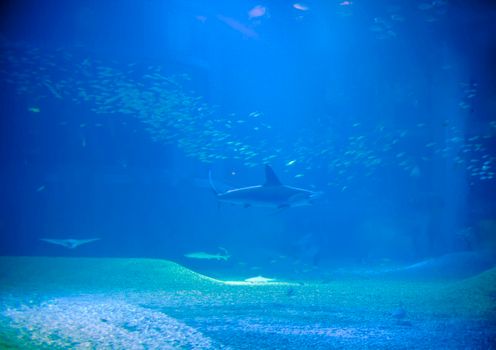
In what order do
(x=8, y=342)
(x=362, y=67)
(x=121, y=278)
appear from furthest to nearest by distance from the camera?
(x=362, y=67) → (x=121, y=278) → (x=8, y=342)

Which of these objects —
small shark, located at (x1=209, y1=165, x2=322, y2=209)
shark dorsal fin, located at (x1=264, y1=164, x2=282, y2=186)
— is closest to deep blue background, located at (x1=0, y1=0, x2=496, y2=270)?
shark dorsal fin, located at (x1=264, y1=164, x2=282, y2=186)

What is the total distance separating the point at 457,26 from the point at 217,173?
50.7 ft

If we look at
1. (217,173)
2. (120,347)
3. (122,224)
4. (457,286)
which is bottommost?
(120,347)

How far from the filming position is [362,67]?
48.9ft

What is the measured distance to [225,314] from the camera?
557 cm

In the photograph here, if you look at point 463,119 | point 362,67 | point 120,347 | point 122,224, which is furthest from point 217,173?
point 120,347

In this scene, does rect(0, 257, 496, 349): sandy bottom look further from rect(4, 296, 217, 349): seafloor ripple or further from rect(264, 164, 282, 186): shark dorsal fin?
rect(264, 164, 282, 186): shark dorsal fin

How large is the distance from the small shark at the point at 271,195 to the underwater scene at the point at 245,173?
0.19ft

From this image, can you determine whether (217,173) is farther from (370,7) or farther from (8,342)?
(8,342)

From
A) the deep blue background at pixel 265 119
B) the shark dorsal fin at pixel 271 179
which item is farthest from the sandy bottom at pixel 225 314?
the deep blue background at pixel 265 119

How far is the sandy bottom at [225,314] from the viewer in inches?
162

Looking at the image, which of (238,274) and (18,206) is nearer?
(238,274)

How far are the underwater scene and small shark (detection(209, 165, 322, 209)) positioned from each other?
0.06 m

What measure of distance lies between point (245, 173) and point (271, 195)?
13796 mm
